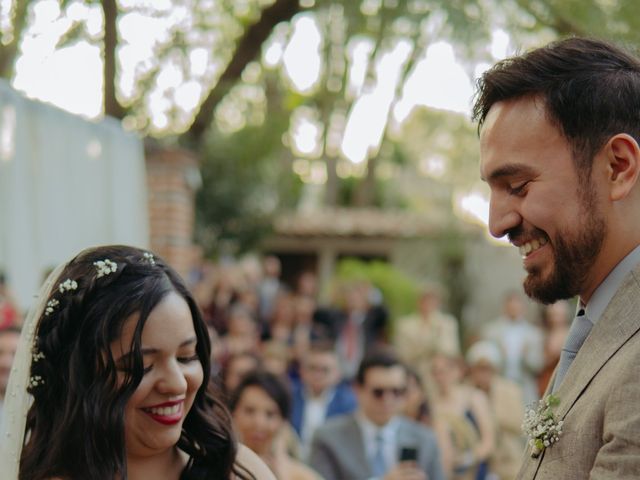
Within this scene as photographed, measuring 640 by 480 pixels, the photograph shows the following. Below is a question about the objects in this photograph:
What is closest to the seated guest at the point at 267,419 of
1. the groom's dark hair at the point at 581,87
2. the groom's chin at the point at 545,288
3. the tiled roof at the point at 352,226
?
the groom's chin at the point at 545,288

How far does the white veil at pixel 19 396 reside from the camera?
113 inches

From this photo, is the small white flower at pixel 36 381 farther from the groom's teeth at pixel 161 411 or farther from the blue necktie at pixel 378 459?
the blue necktie at pixel 378 459

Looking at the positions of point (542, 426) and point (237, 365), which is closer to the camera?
point (542, 426)

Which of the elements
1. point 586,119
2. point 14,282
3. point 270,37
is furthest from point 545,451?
point 270,37

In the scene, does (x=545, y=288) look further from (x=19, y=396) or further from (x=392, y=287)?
(x=392, y=287)

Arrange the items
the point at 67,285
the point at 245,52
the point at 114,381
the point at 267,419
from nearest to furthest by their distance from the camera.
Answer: the point at 114,381, the point at 67,285, the point at 267,419, the point at 245,52

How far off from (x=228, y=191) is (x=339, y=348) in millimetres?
5344

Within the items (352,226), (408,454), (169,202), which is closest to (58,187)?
(169,202)

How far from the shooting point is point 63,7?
6543 millimetres

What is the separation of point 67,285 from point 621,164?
1574 millimetres

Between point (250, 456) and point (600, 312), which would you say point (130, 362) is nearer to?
point (250, 456)

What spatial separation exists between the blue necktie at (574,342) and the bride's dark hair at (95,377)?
107cm

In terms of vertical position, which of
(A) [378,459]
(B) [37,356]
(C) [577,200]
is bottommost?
(A) [378,459]

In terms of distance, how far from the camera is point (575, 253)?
2.05m
